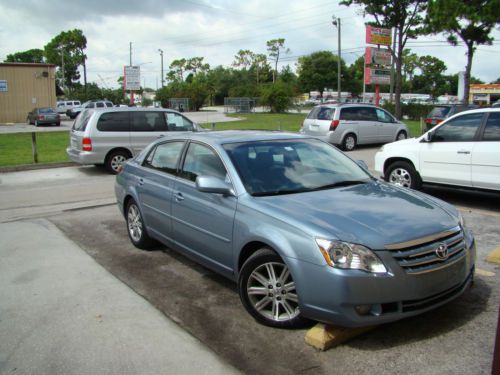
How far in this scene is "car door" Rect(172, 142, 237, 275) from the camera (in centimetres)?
431

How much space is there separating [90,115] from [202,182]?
31.9 ft

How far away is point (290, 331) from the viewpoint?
383cm

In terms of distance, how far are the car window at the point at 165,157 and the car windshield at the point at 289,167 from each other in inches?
34.0

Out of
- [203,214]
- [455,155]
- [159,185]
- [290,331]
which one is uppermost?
[455,155]

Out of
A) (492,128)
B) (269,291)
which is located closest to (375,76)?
(492,128)

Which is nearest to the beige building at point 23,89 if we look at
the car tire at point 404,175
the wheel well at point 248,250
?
the car tire at point 404,175

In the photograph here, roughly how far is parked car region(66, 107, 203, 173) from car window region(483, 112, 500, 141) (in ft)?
25.2

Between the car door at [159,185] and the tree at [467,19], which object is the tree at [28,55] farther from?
the car door at [159,185]

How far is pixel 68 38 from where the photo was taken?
3108 inches

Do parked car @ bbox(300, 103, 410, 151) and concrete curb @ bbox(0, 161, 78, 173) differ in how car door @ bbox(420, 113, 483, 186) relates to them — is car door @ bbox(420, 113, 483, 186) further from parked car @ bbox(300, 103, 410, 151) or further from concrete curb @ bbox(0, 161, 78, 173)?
concrete curb @ bbox(0, 161, 78, 173)

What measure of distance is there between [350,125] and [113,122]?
8.60 meters

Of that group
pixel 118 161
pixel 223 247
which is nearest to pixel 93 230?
pixel 223 247

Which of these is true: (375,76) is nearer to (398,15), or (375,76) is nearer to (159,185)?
(398,15)

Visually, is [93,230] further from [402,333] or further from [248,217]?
[402,333]
